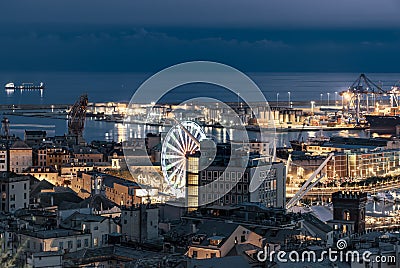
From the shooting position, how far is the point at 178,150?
1936cm

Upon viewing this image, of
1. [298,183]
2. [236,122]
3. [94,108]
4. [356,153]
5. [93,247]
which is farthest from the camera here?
[94,108]

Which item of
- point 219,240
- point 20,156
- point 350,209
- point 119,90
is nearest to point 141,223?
point 219,240

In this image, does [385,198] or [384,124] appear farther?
[384,124]

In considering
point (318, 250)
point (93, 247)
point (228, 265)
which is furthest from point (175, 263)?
point (93, 247)

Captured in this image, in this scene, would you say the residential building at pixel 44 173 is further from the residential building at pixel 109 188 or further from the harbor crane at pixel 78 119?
the harbor crane at pixel 78 119

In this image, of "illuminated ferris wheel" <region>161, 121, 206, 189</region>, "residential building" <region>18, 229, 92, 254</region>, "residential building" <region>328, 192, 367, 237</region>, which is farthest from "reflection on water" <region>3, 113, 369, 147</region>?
"residential building" <region>18, 229, 92, 254</region>

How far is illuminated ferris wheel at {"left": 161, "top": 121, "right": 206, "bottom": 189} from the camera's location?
60.1 ft

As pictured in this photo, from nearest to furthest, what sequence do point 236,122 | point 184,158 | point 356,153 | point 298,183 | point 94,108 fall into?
point 184,158 → point 298,183 → point 356,153 → point 236,122 → point 94,108

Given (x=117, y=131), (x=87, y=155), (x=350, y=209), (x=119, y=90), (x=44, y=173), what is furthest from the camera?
(x=119, y=90)

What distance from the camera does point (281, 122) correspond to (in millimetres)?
54594

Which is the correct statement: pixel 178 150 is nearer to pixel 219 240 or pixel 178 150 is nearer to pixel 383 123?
pixel 219 240

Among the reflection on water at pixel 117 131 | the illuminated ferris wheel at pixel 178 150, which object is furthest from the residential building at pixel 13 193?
the reflection on water at pixel 117 131

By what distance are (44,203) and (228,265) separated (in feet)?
29.0

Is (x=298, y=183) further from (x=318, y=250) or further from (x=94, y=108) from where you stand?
(x=94, y=108)
